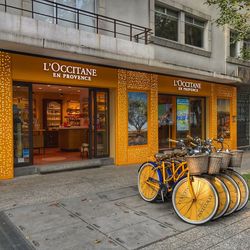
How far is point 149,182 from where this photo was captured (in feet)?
19.1

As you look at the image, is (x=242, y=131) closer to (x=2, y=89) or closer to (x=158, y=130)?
(x=158, y=130)

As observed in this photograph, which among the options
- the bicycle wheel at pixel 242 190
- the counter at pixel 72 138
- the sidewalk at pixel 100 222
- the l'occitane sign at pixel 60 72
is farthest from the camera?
the counter at pixel 72 138

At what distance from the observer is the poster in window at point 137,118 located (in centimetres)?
1041

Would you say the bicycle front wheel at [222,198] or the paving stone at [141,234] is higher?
the bicycle front wheel at [222,198]

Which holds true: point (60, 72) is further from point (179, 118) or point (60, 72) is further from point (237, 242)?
point (237, 242)

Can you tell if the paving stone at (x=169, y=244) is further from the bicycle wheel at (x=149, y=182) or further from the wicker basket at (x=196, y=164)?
the bicycle wheel at (x=149, y=182)

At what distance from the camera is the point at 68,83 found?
346 inches

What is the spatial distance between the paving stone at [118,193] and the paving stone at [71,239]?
167 cm

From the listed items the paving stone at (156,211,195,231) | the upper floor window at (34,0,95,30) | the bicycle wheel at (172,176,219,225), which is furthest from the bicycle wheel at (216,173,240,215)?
the upper floor window at (34,0,95,30)

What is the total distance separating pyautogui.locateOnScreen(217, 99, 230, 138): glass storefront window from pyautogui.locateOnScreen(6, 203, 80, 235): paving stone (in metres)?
10.6

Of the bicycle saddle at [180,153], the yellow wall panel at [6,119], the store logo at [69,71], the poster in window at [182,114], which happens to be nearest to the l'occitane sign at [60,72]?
the store logo at [69,71]

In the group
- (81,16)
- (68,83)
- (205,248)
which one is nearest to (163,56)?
(81,16)

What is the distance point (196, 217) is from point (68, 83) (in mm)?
5679

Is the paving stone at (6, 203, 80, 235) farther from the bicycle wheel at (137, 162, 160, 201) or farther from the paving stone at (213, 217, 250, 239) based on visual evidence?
the paving stone at (213, 217, 250, 239)
